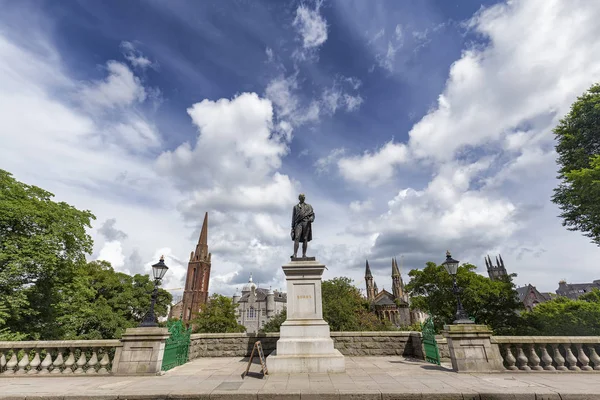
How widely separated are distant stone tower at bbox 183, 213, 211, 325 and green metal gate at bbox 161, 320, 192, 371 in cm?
7938

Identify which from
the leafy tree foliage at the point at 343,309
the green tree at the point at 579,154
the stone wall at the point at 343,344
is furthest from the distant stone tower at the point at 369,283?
the stone wall at the point at 343,344

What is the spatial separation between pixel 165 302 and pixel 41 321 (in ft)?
54.3

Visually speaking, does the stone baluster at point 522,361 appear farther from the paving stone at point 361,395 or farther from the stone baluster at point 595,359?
the paving stone at point 361,395

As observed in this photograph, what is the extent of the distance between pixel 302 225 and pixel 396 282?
96551mm

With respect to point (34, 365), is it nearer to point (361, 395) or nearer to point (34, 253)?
point (361, 395)

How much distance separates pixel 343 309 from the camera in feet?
107

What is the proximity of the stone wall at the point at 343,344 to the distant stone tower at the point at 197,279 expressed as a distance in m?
77.8

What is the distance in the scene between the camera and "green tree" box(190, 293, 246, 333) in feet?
106

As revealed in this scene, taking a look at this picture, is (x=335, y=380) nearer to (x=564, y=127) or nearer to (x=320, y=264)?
(x=320, y=264)

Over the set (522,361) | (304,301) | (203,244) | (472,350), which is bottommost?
(522,361)

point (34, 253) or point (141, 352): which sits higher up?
point (34, 253)

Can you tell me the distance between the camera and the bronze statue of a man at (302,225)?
9.67 m

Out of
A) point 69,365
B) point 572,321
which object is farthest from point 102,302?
point 572,321

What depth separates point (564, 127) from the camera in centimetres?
1788
